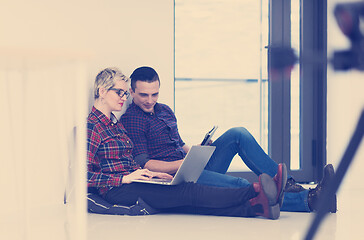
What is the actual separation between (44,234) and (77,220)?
1179mm

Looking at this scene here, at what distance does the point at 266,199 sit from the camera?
2.51m

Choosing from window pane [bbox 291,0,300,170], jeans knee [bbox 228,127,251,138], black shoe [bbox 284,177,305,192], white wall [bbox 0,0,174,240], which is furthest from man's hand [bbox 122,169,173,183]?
window pane [bbox 291,0,300,170]

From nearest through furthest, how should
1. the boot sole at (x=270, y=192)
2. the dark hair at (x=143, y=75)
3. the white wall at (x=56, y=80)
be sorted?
the white wall at (x=56, y=80) → the boot sole at (x=270, y=192) → the dark hair at (x=143, y=75)

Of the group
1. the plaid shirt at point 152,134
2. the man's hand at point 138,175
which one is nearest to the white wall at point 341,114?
the plaid shirt at point 152,134

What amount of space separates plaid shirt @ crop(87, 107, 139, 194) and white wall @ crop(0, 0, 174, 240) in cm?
12

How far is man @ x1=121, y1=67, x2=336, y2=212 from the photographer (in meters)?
2.75

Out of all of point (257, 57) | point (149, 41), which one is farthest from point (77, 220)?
point (257, 57)

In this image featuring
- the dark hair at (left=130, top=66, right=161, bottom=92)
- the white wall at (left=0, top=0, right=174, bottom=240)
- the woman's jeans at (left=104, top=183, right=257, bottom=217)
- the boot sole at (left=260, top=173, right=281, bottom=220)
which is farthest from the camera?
the dark hair at (left=130, top=66, right=161, bottom=92)

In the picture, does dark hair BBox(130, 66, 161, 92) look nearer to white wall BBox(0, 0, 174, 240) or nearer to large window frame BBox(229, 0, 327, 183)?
white wall BBox(0, 0, 174, 240)

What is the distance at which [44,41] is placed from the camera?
2.72m

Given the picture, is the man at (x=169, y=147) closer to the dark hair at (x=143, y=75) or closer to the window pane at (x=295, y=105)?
the dark hair at (x=143, y=75)

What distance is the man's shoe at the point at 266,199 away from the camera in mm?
2459

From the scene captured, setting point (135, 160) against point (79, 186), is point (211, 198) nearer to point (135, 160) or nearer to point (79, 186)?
point (135, 160)

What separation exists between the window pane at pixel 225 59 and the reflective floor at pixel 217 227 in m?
1.41
